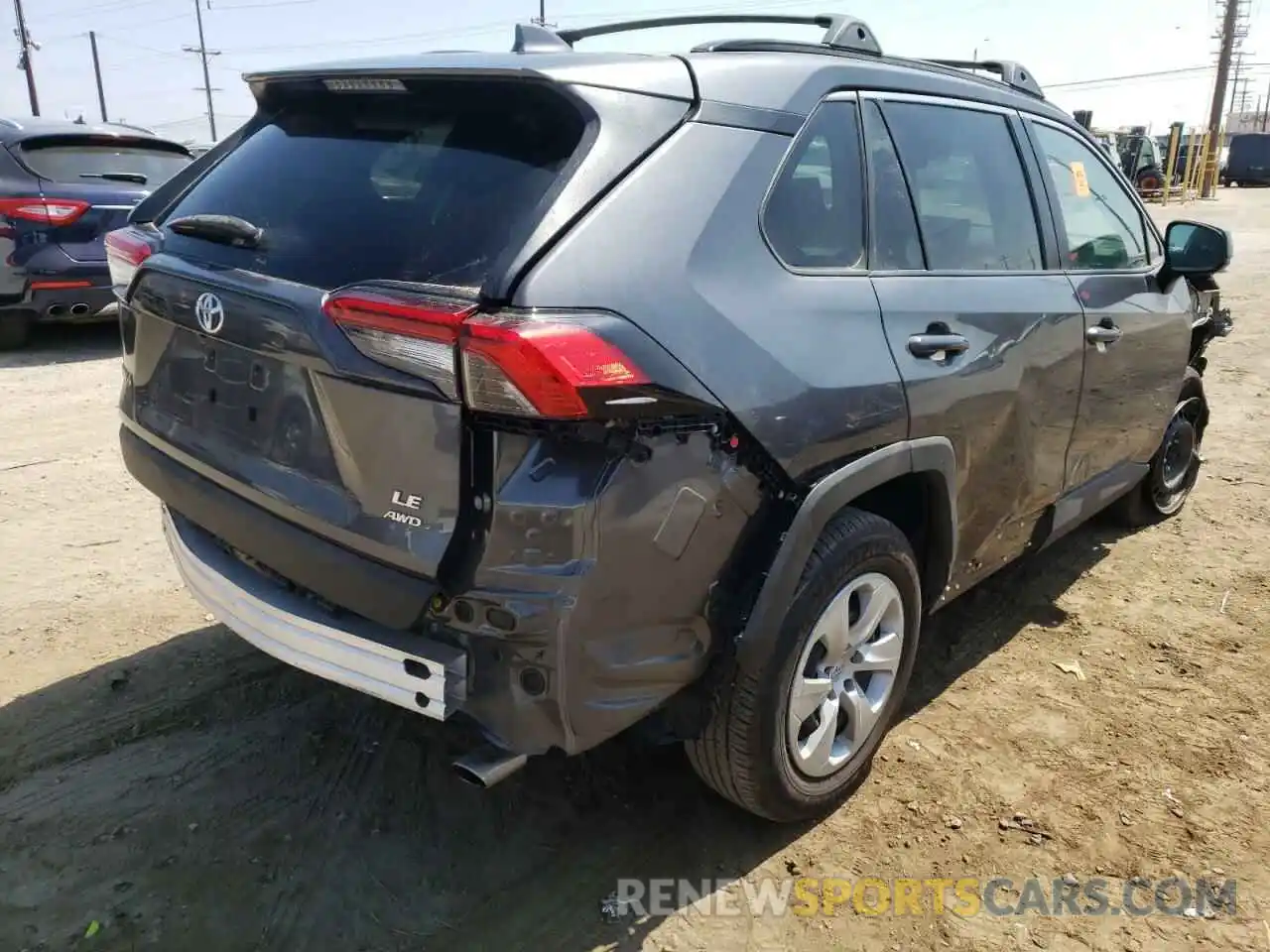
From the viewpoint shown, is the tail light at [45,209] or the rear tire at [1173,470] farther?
the tail light at [45,209]

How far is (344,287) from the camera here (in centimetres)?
206

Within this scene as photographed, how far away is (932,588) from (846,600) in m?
0.56

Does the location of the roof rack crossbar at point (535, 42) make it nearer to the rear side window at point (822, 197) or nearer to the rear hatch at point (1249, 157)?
the rear side window at point (822, 197)

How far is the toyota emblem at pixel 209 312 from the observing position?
2270mm

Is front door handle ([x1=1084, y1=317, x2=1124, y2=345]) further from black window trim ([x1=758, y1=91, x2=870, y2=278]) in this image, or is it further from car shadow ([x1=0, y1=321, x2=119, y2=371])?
car shadow ([x1=0, y1=321, x2=119, y2=371])

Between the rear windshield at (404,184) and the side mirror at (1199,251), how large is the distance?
116 inches

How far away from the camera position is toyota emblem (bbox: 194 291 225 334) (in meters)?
2.27

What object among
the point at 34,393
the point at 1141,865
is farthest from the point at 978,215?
the point at 34,393

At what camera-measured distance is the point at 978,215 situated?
308 cm

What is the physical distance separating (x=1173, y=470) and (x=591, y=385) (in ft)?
13.6

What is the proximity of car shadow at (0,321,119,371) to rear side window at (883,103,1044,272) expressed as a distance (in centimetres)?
712

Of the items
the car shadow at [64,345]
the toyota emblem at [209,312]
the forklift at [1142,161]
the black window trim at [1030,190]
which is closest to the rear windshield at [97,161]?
the car shadow at [64,345]

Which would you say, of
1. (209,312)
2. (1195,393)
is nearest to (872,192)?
(209,312)

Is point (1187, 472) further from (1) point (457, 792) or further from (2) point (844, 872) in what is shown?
(1) point (457, 792)
